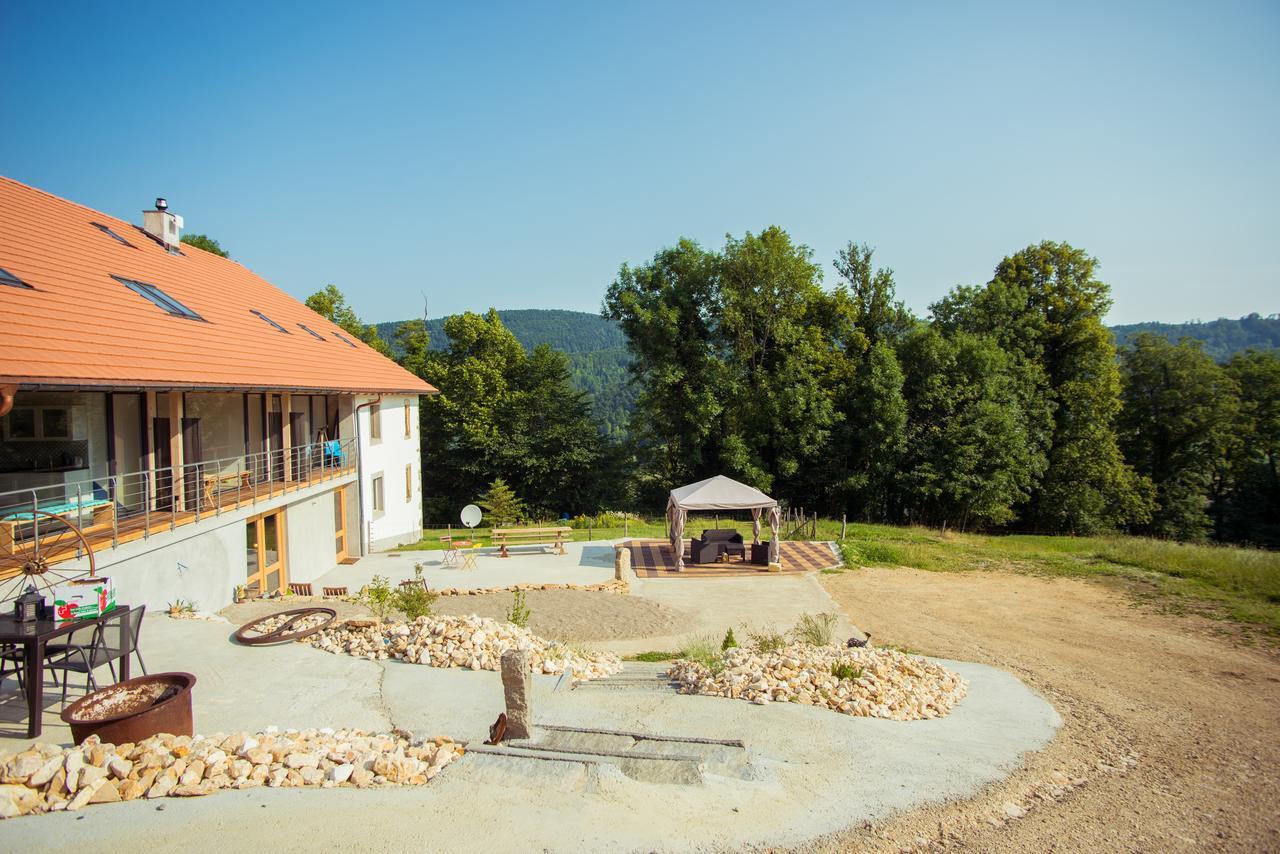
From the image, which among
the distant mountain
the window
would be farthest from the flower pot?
the distant mountain

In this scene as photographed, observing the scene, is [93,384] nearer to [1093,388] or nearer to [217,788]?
[217,788]

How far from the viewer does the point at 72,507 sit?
9141 mm

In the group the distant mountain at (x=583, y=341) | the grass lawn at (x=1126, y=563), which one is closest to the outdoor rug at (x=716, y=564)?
the grass lawn at (x=1126, y=563)

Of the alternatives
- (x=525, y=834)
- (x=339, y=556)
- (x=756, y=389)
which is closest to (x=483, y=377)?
(x=756, y=389)

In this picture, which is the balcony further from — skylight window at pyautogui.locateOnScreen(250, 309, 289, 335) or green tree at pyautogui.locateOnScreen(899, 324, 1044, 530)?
green tree at pyautogui.locateOnScreen(899, 324, 1044, 530)

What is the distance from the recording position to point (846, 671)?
27.9 ft

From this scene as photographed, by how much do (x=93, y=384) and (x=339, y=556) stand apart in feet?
36.3

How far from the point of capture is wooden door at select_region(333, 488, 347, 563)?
61.2 ft

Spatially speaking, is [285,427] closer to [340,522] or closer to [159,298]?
[159,298]

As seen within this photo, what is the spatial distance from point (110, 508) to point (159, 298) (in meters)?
5.42

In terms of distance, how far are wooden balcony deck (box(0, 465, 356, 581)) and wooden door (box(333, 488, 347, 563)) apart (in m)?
3.21

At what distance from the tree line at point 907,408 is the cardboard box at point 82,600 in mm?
25680

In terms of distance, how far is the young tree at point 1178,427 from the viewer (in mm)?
33938

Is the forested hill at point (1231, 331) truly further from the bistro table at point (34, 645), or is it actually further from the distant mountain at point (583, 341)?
the bistro table at point (34, 645)
